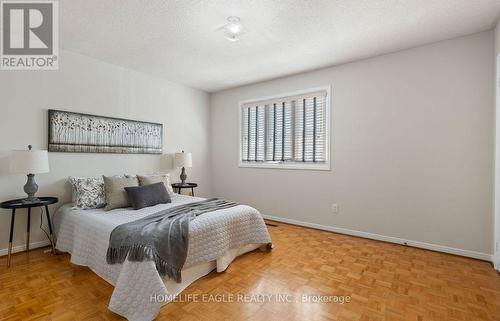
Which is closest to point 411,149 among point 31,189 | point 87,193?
point 87,193

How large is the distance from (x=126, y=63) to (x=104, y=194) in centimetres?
192

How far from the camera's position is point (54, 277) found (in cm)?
229

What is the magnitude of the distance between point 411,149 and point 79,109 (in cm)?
433

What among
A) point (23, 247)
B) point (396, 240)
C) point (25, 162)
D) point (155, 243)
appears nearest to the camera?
point (155, 243)

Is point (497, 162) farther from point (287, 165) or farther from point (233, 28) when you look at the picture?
point (233, 28)

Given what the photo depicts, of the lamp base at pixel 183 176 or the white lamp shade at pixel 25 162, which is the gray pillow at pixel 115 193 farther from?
the lamp base at pixel 183 176

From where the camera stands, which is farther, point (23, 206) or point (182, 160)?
point (182, 160)

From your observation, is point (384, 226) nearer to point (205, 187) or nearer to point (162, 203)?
point (162, 203)

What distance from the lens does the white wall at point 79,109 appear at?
9.18ft

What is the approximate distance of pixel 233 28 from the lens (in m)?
2.54

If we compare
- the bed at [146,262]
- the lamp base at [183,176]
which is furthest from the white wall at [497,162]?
the lamp base at [183,176]

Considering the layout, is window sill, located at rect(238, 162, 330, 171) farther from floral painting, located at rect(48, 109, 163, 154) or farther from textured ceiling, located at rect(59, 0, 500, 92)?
floral painting, located at rect(48, 109, 163, 154)

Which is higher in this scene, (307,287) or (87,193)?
(87,193)

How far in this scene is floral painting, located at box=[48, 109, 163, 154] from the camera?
3.12m
